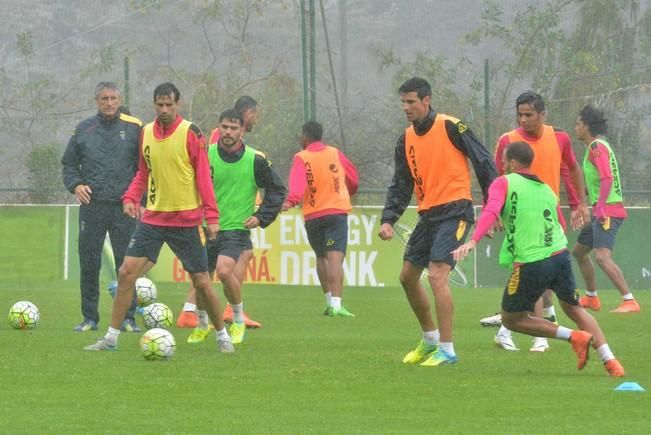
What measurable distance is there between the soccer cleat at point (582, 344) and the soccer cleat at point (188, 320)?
535 centimetres

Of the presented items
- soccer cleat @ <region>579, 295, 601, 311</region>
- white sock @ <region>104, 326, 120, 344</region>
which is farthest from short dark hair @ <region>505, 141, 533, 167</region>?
soccer cleat @ <region>579, 295, 601, 311</region>

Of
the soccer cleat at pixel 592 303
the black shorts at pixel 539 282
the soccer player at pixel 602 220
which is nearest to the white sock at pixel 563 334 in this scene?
the black shorts at pixel 539 282

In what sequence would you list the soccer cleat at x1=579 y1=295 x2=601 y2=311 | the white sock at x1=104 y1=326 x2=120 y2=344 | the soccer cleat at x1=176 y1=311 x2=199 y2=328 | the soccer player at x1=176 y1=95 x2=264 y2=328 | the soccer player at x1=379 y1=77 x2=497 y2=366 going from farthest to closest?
the soccer cleat at x1=579 y1=295 x2=601 y2=311, the soccer cleat at x1=176 y1=311 x2=199 y2=328, the soccer player at x1=176 y1=95 x2=264 y2=328, the white sock at x1=104 y1=326 x2=120 y2=344, the soccer player at x1=379 y1=77 x2=497 y2=366

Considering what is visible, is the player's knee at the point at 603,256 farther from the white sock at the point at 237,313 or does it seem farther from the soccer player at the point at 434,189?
the soccer player at the point at 434,189

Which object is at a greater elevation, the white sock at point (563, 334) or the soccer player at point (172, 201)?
the soccer player at point (172, 201)

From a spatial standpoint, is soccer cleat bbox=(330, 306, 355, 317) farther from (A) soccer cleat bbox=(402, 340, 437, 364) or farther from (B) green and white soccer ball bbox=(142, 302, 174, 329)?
(A) soccer cleat bbox=(402, 340, 437, 364)

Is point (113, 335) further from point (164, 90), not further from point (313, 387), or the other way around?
point (313, 387)

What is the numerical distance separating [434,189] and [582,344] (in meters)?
1.74

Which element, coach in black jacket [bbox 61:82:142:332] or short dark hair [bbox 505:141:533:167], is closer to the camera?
short dark hair [bbox 505:141:533:167]

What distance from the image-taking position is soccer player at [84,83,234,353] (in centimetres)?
1181

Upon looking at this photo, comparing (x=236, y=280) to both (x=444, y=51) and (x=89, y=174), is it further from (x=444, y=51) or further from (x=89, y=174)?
(x=444, y=51)

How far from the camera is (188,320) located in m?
15.1

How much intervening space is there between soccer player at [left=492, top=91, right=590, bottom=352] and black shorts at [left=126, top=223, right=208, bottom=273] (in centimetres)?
264

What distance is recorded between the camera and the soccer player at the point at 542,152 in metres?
12.4
